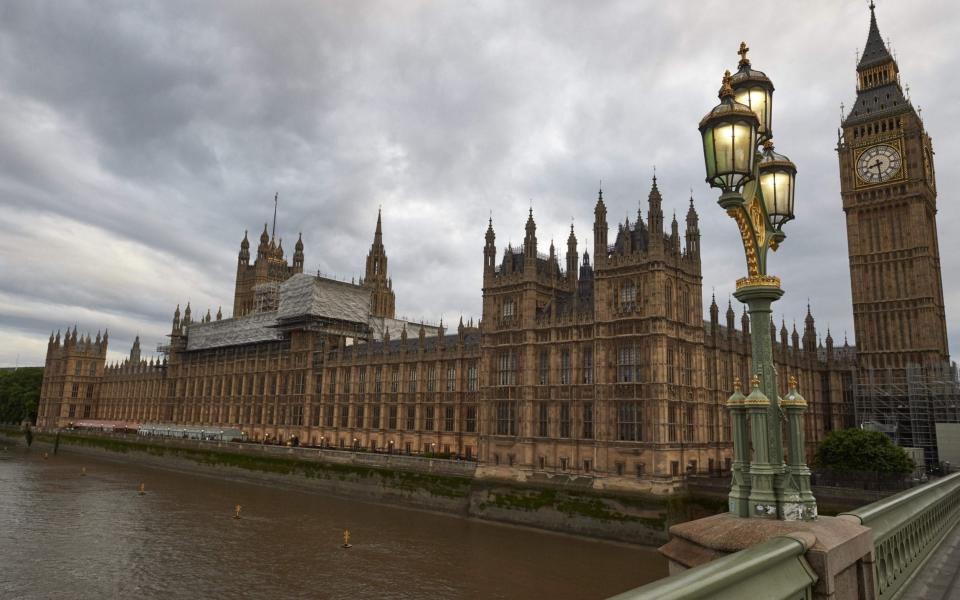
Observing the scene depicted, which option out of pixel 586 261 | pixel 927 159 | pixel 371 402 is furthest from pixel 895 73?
pixel 371 402

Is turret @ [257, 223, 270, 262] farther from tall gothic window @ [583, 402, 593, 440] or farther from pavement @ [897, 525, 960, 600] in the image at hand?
pavement @ [897, 525, 960, 600]

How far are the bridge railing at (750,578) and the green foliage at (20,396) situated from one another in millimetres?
184040

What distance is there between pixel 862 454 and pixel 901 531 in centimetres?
4739

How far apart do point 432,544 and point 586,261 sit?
33.5m

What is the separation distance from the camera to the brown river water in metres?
34.7

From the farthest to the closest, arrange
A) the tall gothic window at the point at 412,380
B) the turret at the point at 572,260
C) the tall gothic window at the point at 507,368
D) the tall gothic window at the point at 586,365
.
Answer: the tall gothic window at the point at 412,380
the turret at the point at 572,260
the tall gothic window at the point at 507,368
the tall gothic window at the point at 586,365

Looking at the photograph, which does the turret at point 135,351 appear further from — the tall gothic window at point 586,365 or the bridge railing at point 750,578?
the bridge railing at point 750,578

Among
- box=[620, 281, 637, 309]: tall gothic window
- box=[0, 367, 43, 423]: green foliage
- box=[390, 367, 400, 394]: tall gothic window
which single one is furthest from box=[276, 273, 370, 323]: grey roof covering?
box=[0, 367, 43, 423]: green foliage

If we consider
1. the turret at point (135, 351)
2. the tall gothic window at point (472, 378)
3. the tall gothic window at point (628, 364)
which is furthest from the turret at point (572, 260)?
the turret at point (135, 351)

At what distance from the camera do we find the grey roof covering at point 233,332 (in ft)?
337

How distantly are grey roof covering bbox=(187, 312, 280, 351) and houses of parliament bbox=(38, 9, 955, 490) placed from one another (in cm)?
40

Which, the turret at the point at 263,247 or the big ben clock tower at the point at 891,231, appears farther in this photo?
the turret at the point at 263,247

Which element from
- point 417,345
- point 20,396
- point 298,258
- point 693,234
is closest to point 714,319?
point 693,234

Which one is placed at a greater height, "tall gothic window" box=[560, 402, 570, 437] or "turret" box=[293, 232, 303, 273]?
"turret" box=[293, 232, 303, 273]
